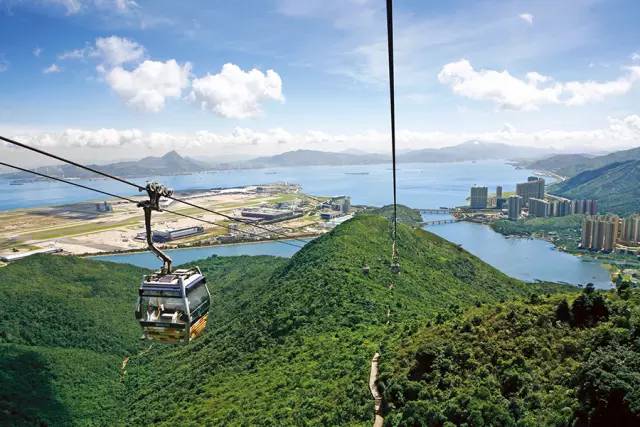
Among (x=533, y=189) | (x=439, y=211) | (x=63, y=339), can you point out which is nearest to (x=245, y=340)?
(x=63, y=339)

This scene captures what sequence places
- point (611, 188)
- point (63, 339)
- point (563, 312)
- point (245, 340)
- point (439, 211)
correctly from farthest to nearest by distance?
point (611, 188), point (439, 211), point (63, 339), point (245, 340), point (563, 312)

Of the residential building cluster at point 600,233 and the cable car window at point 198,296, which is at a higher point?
the cable car window at point 198,296

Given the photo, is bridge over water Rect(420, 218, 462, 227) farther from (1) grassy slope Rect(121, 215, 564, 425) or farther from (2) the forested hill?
(1) grassy slope Rect(121, 215, 564, 425)

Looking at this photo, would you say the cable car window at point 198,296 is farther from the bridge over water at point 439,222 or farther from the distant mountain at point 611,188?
the distant mountain at point 611,188

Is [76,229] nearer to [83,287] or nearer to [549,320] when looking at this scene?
[83,287]

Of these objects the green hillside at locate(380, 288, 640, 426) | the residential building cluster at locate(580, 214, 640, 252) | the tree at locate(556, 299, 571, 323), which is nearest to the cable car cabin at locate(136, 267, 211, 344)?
the green hillside at locate(380, 288, 640, 426)

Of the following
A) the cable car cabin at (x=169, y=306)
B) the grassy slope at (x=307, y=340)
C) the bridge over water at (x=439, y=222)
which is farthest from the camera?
the bridge over water at (x=439, y=222)

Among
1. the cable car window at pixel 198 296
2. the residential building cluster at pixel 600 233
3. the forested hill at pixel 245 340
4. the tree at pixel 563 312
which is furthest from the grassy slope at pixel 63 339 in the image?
the residential building cluster at pixel 600 233

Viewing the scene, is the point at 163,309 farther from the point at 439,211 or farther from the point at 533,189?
the point at 533,189
